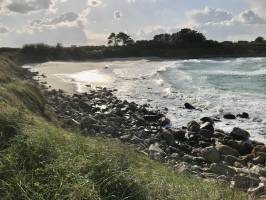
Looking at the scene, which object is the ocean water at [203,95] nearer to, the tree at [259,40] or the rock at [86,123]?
the rock at [86,123]

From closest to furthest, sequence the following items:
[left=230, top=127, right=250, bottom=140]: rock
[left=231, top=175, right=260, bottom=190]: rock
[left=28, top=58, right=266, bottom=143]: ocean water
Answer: [left=231, top=175, right=260, bottom=190]: rock
[left=230, top=127, right=250, bottom=140]: rock
[left=28, top=58, right=266, bottom=143]: ocean water

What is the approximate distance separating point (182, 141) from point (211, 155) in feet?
11.4

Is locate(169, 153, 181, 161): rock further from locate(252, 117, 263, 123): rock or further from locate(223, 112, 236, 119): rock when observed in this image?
locate(223, 112, 236, 119): rock

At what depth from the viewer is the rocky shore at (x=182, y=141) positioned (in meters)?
12.3

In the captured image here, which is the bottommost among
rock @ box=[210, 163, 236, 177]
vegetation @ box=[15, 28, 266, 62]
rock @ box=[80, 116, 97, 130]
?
vegetation @ box=[15, 28, 266, 62]

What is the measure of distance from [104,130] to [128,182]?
41.9 ft

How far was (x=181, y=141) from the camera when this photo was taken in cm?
1808

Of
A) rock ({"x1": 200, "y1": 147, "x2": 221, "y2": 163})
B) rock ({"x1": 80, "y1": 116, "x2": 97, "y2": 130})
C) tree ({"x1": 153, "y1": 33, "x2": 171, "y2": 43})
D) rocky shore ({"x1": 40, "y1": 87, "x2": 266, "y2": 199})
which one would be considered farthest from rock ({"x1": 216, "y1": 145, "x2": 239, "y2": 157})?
tree ({"x1": 153, "y1": 33, "x2": 171, "y2": 43})

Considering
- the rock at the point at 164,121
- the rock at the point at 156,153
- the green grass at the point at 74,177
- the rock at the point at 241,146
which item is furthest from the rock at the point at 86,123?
the green grass at the point at 74,177

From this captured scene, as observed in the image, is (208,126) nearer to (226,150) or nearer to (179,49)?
(226,150)

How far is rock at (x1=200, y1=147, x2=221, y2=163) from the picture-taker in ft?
47.8

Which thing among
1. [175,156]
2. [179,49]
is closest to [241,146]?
Result: [175,156]

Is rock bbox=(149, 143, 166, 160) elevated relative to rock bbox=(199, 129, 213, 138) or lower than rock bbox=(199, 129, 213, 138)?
elevated

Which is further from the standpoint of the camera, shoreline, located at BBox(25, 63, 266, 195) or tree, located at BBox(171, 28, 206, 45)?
tree, located at BBox(171, 28, 206, 45)
